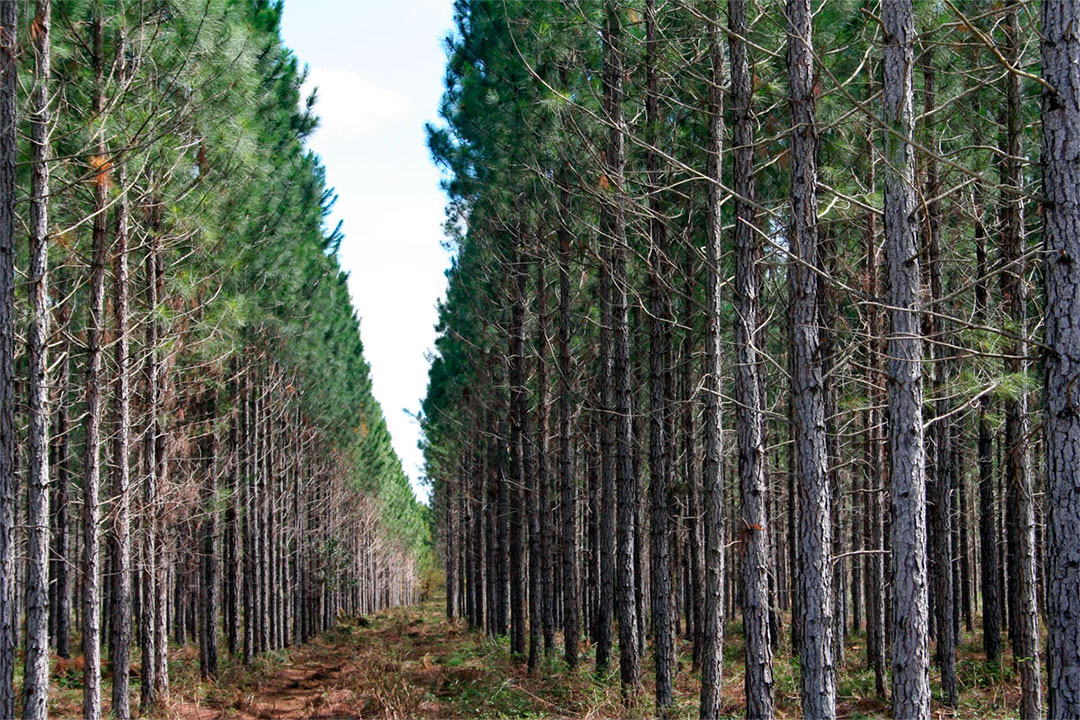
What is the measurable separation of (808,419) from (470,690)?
1013 centimetres

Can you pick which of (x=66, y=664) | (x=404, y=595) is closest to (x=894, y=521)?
(x=66, y=664)

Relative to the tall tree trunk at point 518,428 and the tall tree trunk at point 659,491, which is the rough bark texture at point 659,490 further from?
the tall tree trunk at point 518,428

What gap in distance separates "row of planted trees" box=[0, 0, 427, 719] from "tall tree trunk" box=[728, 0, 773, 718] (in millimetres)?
4848

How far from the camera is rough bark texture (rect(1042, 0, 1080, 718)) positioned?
3.68 meters

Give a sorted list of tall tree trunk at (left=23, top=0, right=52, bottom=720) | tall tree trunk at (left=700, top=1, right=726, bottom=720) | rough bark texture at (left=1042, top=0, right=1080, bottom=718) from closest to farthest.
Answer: rough bark texture at (left=1042, top=0, right=1080, bottom=718)
tall tree trunk at (left=23, top=0, right=52, bottom=720)
tall tree trunk at (left=700, top=1, right=726, bottom=720)

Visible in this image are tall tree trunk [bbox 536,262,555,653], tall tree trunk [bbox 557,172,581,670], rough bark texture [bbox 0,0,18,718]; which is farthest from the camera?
tall tree trunk [bbox 536,262,555,653]

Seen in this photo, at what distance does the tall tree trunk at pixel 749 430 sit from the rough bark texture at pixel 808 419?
82cm

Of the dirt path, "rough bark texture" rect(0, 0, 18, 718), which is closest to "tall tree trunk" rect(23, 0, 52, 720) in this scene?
"rough bark texture" rect(0, 0, 18, 718)

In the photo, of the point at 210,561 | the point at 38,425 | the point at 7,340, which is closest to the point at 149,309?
the point at 38,425

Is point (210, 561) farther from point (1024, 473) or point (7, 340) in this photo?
point (1024, 473)

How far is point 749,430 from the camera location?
6.97m

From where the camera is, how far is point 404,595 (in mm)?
72125

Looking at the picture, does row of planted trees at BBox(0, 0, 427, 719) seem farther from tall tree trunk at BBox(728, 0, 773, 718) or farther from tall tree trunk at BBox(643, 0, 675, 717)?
tall tree trunk at BBox(643, 0, 675, 717)

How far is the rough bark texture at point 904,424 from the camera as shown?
504cm
